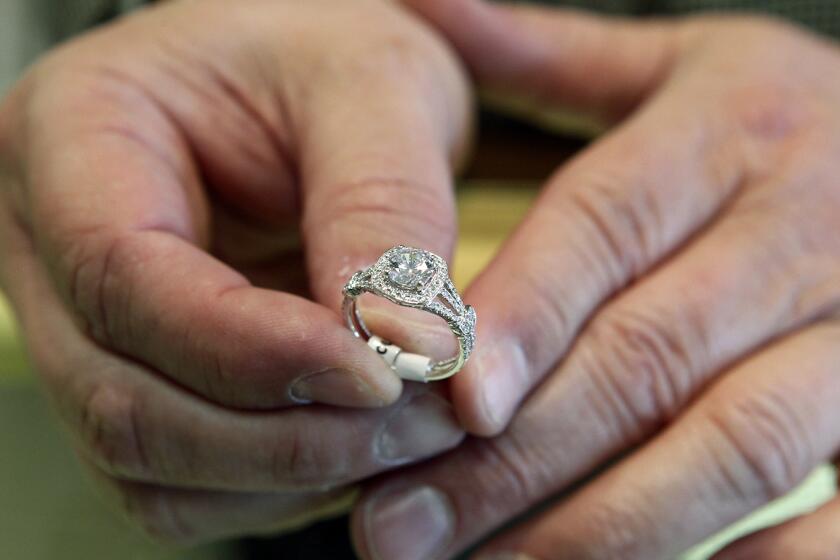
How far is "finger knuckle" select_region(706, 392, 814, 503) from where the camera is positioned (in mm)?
550

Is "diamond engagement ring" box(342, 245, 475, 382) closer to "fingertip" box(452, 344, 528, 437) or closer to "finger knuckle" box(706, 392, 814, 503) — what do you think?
"fingertip" box(452, 344, 528, 437)

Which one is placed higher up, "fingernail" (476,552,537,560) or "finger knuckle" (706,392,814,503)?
"finger knuckle" (706,392,814,503)

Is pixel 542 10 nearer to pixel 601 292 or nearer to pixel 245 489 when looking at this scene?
pixel 601 292

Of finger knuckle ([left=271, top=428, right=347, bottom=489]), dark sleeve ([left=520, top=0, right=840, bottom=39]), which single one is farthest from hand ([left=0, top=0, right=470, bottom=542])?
dark sleeve ([left=520, top=0, right=840, bottom=39])

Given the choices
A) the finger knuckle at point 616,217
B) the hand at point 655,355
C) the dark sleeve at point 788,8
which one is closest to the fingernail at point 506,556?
the hand at point 655,355

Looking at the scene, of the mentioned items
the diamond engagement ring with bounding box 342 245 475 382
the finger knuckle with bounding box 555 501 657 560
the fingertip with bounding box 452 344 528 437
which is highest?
the diamond engagement ring with bounding box 342 245 475 382

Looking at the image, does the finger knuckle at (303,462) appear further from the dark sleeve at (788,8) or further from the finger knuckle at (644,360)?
the dark sleeve at (788,8)

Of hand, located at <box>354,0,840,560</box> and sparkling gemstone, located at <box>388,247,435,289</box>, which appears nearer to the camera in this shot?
sparkling gemstone, located at <box>388,247,435,289</box>

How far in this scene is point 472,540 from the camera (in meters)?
0.57

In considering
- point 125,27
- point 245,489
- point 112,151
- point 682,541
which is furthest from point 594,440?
point 125,27

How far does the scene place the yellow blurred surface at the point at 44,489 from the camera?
79 centimetres

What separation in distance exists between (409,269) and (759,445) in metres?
0.31

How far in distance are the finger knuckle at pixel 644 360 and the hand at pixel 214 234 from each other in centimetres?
13

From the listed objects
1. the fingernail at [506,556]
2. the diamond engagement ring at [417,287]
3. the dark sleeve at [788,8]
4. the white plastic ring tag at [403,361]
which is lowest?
the fingernail at [506,556]
